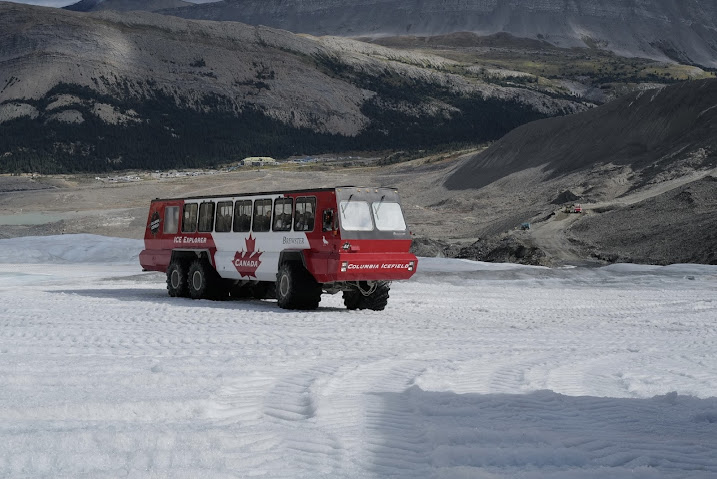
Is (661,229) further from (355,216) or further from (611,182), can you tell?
(355,216)

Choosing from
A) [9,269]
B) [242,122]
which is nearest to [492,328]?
[9,269]

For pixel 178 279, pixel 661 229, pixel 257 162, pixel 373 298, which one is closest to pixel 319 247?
pixel 373 298

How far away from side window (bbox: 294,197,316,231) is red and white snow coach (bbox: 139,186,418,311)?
2cm

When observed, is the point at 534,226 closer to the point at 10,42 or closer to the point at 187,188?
the point at 187,188

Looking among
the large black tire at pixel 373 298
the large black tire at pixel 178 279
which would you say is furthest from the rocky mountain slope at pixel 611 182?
the large black tire at pixel 178 279

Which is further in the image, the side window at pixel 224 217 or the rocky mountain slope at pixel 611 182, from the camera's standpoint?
the rocky mountain slope at pixel 611 182

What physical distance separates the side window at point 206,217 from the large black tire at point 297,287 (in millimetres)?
3093

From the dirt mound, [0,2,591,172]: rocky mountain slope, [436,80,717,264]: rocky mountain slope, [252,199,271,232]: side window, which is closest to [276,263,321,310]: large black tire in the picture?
[252,199,271,232]: side window

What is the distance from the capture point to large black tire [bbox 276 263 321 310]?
A: 1802 cm

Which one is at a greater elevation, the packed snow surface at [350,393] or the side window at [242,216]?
the side window at [242,216]

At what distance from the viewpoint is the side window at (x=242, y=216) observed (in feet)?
64.1

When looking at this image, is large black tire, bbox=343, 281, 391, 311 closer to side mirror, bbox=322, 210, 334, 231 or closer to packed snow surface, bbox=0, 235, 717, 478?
packed snow surface, bbox=0, 235, 717, 478

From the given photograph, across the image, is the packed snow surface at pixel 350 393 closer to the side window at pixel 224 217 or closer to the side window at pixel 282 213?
the side window at pixel 282 213

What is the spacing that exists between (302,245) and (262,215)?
1593 millimetres
